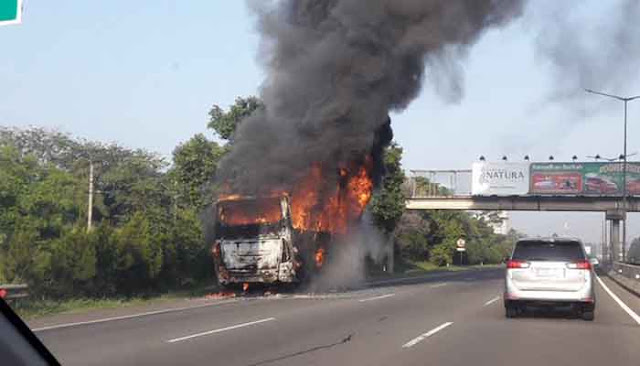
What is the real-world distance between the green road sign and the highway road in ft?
18.0

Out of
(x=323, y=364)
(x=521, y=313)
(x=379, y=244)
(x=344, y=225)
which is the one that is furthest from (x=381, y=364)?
(x=379, y=244)

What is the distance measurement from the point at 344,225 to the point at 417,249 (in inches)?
1664

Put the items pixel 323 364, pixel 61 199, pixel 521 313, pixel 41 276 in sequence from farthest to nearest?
1. pixel 61 199
2. pixel 41 276
3. pixel 521 313
4. pixel 323 364

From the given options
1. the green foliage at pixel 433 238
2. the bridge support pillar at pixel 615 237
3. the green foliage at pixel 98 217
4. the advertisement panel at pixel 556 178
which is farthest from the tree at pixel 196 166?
the bridge support pillar at pixel 615 237

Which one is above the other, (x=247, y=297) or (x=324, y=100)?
(x=324, y=100)

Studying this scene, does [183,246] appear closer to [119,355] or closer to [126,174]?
[119,355]

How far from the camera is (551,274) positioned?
16047 millimetres

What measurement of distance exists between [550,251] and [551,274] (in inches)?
20.6

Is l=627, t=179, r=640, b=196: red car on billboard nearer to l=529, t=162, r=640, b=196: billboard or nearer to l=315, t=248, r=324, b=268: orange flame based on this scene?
l=529, t=162, r=640, b=196: billboard

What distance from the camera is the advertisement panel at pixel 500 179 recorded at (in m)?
59.4

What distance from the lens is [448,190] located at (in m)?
60.8

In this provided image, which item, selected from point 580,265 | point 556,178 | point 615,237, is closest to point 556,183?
point 556,178

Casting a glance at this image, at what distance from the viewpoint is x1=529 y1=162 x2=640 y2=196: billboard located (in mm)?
59125

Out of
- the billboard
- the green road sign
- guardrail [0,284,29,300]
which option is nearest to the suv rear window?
guardrail [0,284,29,300]
